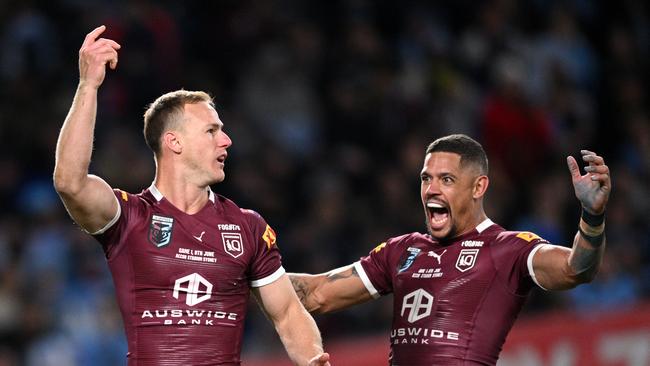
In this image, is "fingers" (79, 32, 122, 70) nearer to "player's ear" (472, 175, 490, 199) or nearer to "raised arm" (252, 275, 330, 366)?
"raised arm" (252, 275, 330, 366)

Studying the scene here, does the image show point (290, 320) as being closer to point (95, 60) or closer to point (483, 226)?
point (483, 226)

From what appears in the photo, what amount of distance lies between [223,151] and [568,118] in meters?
7.41

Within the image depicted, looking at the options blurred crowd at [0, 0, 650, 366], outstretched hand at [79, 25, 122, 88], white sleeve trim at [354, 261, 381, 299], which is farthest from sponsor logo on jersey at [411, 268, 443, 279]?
blurred crowd at [0, 0, 650, 366]

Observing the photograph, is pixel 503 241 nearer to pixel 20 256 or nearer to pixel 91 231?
pixel 91 231

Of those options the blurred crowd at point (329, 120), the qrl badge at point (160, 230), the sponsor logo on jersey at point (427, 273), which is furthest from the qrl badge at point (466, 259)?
the blurred crowd at point (329, 120)

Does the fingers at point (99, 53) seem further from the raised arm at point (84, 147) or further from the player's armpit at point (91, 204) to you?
the player's armpit at point (91, 204)

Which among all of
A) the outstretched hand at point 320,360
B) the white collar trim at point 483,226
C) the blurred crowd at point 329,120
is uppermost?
the blurred crowd at point 329,120

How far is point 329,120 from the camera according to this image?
13594 millimetres

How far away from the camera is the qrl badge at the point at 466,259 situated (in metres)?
7.13

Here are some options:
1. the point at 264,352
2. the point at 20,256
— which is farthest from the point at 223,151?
the point at 20,256

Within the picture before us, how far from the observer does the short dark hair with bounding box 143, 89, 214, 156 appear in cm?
672

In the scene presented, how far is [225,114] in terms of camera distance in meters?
13.5

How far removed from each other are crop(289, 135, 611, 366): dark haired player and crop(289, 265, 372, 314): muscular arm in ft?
0.89

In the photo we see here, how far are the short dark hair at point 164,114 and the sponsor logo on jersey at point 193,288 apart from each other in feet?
2.34
